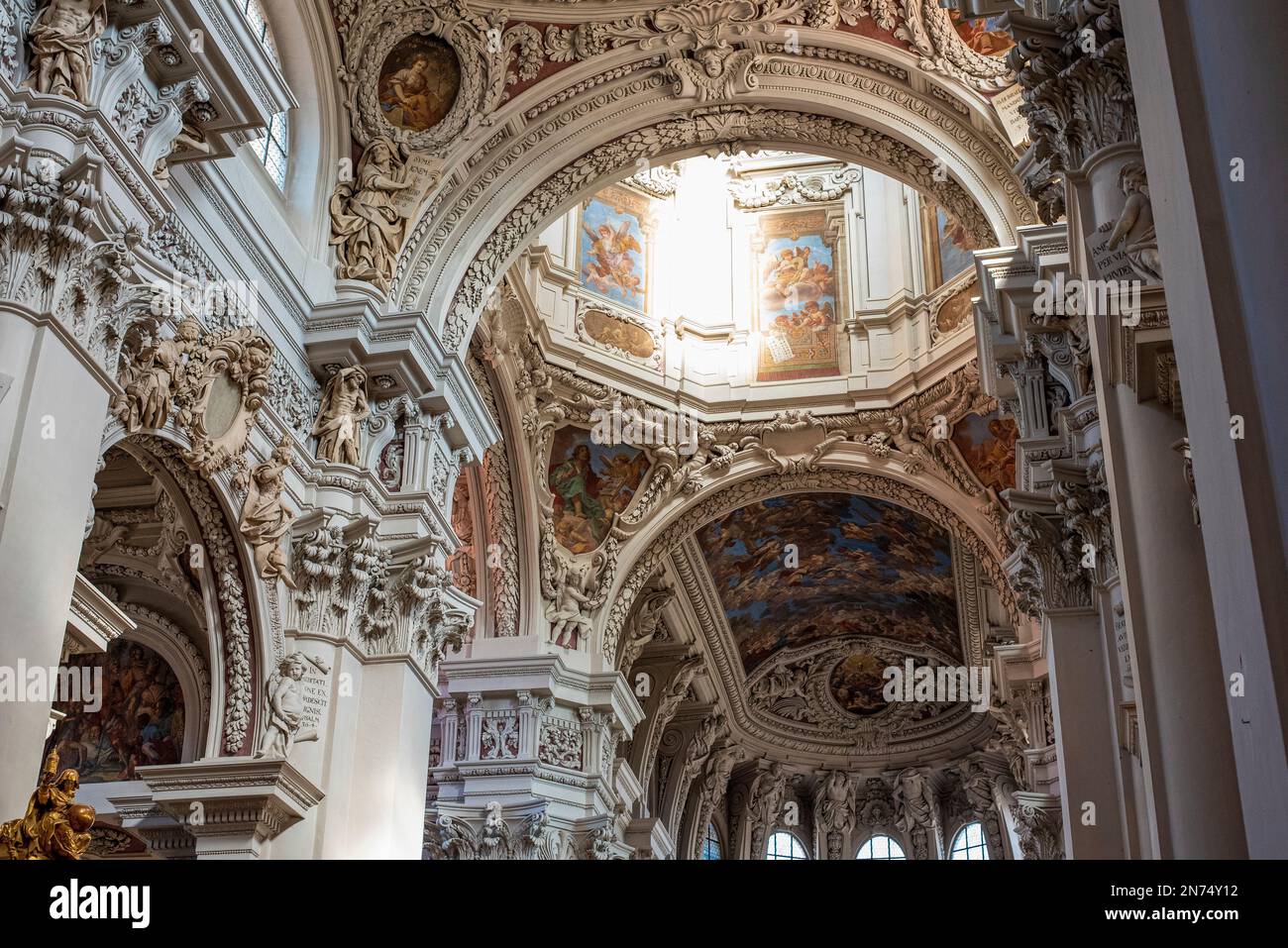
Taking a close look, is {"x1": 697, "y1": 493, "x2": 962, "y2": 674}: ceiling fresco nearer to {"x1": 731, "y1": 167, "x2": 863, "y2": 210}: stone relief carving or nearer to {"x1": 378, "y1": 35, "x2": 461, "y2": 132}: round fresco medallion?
{"x1": 731, "y1": 167, "x2": 863, "y2": 210}: stone relief carving

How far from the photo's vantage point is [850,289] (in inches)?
811

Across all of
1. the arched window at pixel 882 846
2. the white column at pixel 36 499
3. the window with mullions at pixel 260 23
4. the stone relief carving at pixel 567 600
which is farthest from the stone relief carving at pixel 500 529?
the arched window at pixel 882 846

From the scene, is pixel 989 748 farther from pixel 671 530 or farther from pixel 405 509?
pixel 405 509

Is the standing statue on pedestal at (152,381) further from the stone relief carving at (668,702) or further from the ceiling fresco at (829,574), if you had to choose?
the stone relief carving at (668,702)

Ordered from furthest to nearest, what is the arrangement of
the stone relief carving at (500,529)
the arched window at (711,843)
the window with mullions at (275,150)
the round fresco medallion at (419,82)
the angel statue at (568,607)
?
the arched window at (711,843), the angel statue at (568,607), the stone relief carving at (500,529), the round fresco medallion at (419,82), the window with mullions at (275,150)

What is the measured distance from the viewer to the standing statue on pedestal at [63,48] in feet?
24.9

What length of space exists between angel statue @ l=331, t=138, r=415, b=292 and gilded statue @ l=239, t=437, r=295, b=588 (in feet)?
7.37

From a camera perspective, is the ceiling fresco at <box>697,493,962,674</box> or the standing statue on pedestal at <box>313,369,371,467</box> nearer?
the standing statue on pedestal at <box>313,369,371,467</box>

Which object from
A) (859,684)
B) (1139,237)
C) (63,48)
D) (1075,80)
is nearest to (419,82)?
(63,48)

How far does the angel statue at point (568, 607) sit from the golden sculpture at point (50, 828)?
12.0 metres

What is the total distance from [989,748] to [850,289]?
7.70 meters

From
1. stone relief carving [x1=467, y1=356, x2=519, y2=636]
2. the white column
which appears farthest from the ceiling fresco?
the white column

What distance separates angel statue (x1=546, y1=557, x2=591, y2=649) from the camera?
58.7ft
